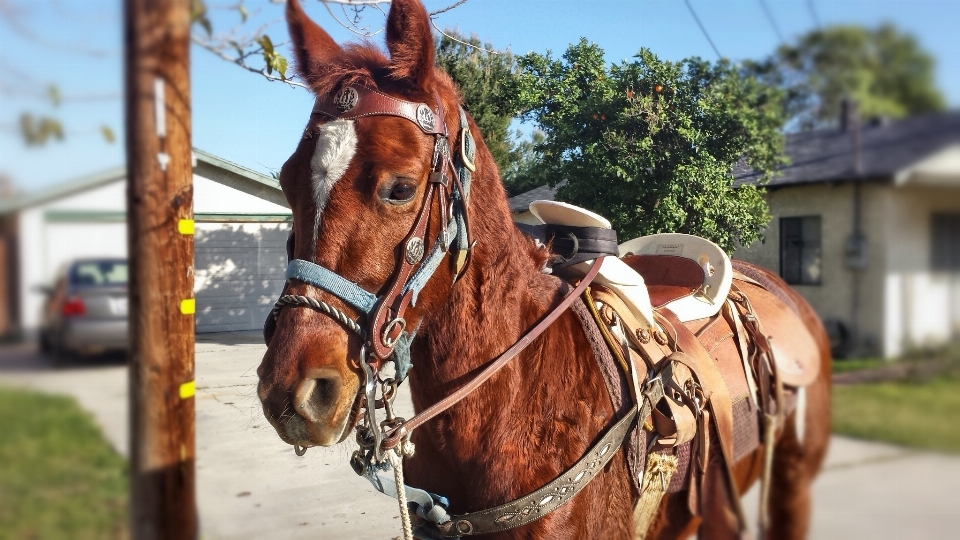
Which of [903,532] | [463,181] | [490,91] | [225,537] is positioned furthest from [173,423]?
[490,91]

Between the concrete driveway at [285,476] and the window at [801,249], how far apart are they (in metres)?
0.80

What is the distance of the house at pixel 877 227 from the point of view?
1392 mm

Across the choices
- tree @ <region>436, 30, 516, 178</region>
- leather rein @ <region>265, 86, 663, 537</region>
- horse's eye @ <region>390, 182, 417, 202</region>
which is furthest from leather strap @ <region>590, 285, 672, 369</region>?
tree @ <region>436, 30, 516, 178</region>

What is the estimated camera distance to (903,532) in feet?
7.27

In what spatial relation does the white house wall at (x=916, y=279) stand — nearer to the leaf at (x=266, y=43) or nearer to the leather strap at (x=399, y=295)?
the leather strap at (x=399, y=295)

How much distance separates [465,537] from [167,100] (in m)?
1.49

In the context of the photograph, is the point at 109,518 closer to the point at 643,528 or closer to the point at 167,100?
the point at 167,100

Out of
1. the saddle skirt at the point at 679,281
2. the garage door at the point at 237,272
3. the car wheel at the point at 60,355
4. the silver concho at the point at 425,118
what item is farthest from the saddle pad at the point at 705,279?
the garage door at the point at 237,272

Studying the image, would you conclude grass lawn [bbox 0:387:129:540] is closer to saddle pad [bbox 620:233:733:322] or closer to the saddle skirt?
the saddle skirt

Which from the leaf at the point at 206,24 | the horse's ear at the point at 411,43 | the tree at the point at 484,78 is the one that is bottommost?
the horse's ear at the point at 411,43

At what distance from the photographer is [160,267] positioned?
1710 millimetres

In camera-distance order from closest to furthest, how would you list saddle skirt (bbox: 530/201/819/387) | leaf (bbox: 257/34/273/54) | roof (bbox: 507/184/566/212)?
saddle skirt (bbox: 530/201/819/387) → leaf (bbox: 257/34/273/54) → roof (bbox: 507/184/566/212)

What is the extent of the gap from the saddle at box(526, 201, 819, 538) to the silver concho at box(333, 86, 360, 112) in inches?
34.8

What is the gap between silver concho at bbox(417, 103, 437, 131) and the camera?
5.08 feet
